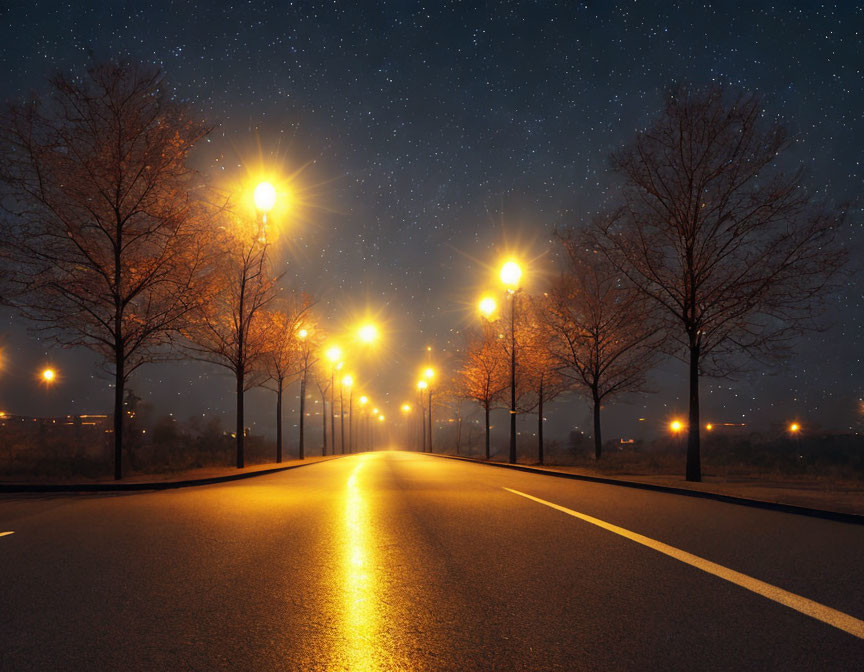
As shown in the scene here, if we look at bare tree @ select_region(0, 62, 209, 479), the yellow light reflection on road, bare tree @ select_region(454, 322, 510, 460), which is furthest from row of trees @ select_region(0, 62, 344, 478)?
bare tree @ select_region(454, 322, 510, 460)

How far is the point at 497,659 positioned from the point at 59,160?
1686 cm

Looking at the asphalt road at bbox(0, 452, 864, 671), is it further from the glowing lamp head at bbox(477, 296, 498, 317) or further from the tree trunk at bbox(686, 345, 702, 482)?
the glowing lamp head at bbox(477, 296, 498, 317)

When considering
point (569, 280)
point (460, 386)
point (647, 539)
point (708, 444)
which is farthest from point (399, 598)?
point (708, 444)

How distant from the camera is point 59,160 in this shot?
15.5 metres

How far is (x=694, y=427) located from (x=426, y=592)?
14.3 meters

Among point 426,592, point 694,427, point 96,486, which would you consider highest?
point 694,427

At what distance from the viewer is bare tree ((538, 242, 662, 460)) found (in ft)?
88.8

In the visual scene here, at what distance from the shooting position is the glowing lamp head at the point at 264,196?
19.0 meters

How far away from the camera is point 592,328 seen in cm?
2719

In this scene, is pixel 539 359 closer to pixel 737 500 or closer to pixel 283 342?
pixel 283 342

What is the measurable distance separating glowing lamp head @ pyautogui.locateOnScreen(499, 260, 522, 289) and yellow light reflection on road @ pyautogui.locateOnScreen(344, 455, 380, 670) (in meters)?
18.6

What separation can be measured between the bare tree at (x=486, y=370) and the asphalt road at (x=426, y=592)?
2979 centimetres

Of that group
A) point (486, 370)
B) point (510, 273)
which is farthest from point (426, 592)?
point (486, 370)

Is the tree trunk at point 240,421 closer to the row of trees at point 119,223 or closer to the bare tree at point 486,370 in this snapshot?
the row of trees at point 119,223
